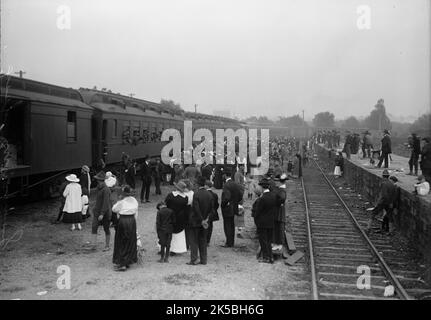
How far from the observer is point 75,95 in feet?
52.6

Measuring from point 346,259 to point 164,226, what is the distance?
157 inches

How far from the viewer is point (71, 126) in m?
14.2

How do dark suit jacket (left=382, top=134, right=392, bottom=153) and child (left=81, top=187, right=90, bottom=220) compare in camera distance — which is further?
dark suit jacket (left=382, top=134, right=392, bottom=153)

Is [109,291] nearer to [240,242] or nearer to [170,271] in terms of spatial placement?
[170,271]

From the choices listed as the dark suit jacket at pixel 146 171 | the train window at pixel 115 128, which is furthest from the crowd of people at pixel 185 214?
the train window at pixel 115 128

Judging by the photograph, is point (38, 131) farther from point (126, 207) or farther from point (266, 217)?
point (266, 217)

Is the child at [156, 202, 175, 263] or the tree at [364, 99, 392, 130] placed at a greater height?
the tree at [364, 99, 392, 130]

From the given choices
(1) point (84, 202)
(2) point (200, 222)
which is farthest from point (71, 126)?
(2) point (200, 222)

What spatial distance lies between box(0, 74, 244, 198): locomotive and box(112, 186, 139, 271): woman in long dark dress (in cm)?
323

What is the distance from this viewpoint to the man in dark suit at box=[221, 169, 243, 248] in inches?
373

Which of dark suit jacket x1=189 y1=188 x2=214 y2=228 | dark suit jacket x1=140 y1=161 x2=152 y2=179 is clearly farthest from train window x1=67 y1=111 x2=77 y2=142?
dark suit jacket x1=189 y1=188 x2=214 y2=228

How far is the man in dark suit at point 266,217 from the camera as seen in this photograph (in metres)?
8.48

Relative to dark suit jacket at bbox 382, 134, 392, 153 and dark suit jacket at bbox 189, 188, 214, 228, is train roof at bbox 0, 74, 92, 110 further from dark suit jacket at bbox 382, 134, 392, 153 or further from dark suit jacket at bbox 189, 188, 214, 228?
dark suit jacket at bbox 382, 134, 392, 153
